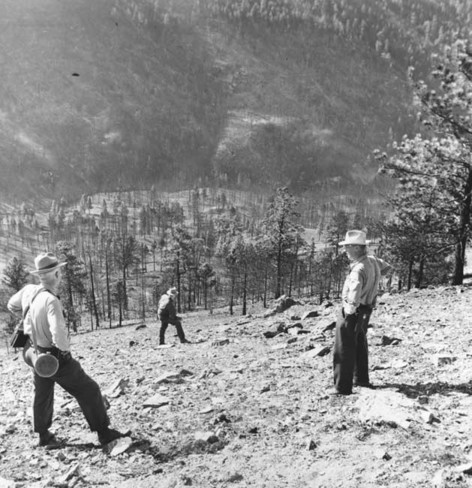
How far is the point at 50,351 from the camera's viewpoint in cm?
641

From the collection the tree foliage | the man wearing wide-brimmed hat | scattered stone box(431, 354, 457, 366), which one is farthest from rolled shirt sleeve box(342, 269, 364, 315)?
the tree foliage

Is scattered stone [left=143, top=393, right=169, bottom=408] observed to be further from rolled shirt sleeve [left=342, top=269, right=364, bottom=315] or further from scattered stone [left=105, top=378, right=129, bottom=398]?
rolled shirt sleeve [left=342, top=269, right=364, bottom=315]

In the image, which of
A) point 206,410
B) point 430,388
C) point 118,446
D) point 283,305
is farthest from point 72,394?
point 283,305

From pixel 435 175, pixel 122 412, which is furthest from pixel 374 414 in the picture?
pixel 435 175

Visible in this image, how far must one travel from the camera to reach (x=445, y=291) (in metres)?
18.3

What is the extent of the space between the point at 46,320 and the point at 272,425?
380 centimetres

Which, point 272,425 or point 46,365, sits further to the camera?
point 272,425

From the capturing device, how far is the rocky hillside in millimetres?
5309

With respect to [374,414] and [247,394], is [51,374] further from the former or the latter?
[374,414]

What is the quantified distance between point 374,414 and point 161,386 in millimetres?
4778

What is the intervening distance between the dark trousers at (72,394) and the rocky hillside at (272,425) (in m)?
0.38

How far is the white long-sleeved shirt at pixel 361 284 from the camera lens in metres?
7.18

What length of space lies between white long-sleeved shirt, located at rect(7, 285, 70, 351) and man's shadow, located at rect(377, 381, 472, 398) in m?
5.37

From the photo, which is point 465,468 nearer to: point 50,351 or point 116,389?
point 50,351
